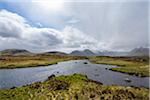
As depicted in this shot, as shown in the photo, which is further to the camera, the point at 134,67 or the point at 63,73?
the point at 134,67

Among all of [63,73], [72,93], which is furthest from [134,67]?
[72,93]

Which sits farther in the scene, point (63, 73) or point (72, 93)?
point (63, 73)

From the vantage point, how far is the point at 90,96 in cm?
3547

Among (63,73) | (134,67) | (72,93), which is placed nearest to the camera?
(72,93)

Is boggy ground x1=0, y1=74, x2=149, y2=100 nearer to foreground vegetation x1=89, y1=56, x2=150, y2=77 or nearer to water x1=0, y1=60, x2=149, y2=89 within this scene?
water x1=0, y1=60, x2=149, y2=89

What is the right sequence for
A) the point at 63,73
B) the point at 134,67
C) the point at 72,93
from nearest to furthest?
the point at 72,93 < the point at 63,73 < the point at 134,67

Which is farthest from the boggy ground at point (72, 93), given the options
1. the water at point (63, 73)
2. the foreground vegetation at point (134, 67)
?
the foreground vegetation at point (134, 67)

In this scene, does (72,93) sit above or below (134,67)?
below

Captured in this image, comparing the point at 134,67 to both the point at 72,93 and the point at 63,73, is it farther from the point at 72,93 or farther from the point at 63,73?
the point at 72,93

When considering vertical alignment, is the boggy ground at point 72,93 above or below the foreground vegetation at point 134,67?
below

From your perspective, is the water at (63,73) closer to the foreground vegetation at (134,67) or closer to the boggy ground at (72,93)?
the foreground vegetation at (134,67)

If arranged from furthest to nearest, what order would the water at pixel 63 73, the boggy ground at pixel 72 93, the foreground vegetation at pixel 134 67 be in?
the foreground vegetation at pixel 134 67 < the water at pixel 63 73 < the boggy ground at pixel 72 93

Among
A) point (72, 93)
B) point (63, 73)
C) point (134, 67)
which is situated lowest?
point (72, 93)

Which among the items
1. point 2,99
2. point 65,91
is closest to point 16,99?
point 2,99
